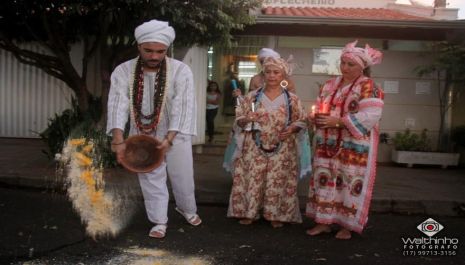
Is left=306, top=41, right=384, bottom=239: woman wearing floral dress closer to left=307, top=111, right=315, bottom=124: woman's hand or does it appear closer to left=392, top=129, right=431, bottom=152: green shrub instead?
left=307, top=111, right=315, bottom=124: woman's hand

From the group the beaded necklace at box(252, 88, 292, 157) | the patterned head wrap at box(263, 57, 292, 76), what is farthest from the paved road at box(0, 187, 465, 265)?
the patterned head wrap at box(263, 57, 292, 76)

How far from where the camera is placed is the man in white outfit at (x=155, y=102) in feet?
14.0

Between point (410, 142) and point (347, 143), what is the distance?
16.4 ft

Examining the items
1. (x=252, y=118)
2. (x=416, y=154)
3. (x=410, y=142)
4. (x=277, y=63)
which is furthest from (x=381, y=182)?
(x=277, y=63)

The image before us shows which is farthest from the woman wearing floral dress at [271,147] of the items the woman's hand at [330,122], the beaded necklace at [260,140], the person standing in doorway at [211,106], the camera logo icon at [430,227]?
the person standing in doorway at [211,106]

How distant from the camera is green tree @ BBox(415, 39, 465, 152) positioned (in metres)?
8.36

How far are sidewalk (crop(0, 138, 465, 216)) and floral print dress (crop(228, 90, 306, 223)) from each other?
4.10ft

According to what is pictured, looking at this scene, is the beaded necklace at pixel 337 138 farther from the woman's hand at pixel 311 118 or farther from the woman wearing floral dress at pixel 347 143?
the woman's hand at pixel 311 118

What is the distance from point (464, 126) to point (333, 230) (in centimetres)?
518

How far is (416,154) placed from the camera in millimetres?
8961

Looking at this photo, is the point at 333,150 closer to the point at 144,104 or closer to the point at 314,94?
the point at 144,104

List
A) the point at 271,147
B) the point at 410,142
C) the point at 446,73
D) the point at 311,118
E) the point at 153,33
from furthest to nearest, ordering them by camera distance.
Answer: the point at 446,73 → the point at 410,142 → the point at 271,147 → the point at 311,118 → the point at 153,33

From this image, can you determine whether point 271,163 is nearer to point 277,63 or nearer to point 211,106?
point 277,63

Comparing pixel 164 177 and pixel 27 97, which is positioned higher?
pixel 27 97
